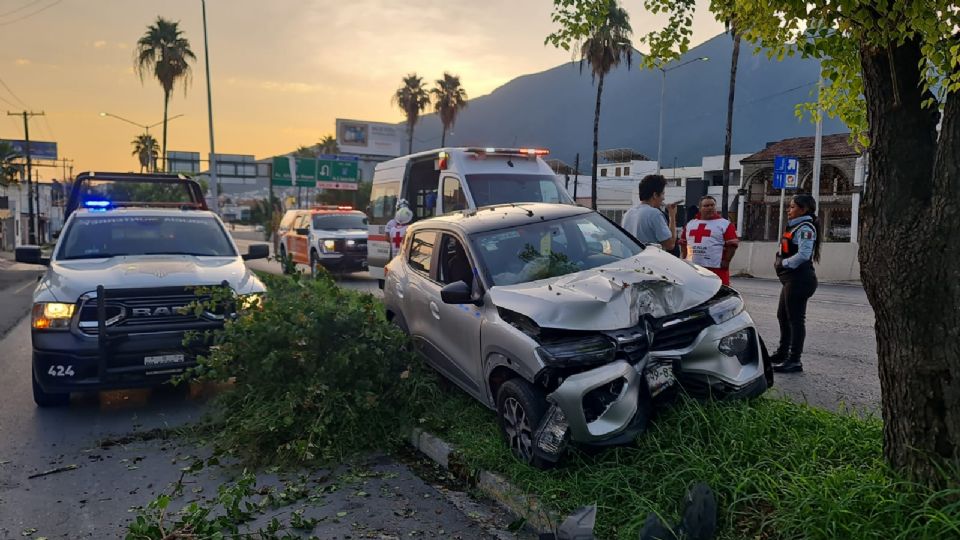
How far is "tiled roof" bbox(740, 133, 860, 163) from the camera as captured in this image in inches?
1596

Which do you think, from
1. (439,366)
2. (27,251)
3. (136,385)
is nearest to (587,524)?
(439,366)

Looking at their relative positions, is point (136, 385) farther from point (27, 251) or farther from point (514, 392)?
point (514, 392)

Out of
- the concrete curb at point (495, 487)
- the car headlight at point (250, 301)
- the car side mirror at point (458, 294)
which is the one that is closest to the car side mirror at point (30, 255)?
the car headlight at point (250, 301)

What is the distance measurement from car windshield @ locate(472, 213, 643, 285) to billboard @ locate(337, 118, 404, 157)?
79.5m

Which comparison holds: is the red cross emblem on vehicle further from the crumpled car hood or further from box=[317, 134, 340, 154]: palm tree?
box=[317, 134, 340, 154]: palm tree

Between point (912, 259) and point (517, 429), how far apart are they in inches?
95.3

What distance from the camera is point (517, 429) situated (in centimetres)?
435

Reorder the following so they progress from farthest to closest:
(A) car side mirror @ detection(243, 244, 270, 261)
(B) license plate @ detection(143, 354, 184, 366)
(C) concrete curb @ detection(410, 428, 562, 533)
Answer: (A) car side mirror @ detection(243, 244, 270, 261) → (B) license plate @ detection(143, 354, 184, 366) → (C) concrete curb @ detection(410, 428, 562, 533)

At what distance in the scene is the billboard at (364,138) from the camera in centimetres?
8231

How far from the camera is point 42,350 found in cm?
568

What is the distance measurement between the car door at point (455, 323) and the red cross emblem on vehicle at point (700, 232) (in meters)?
2.82

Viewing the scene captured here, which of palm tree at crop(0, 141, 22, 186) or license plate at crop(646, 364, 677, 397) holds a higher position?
palm tree at crop(0, 141, 22, 186)

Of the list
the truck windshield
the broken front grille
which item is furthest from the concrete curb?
the truck windshield

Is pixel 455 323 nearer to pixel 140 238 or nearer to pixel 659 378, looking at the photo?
pixel 659 378
